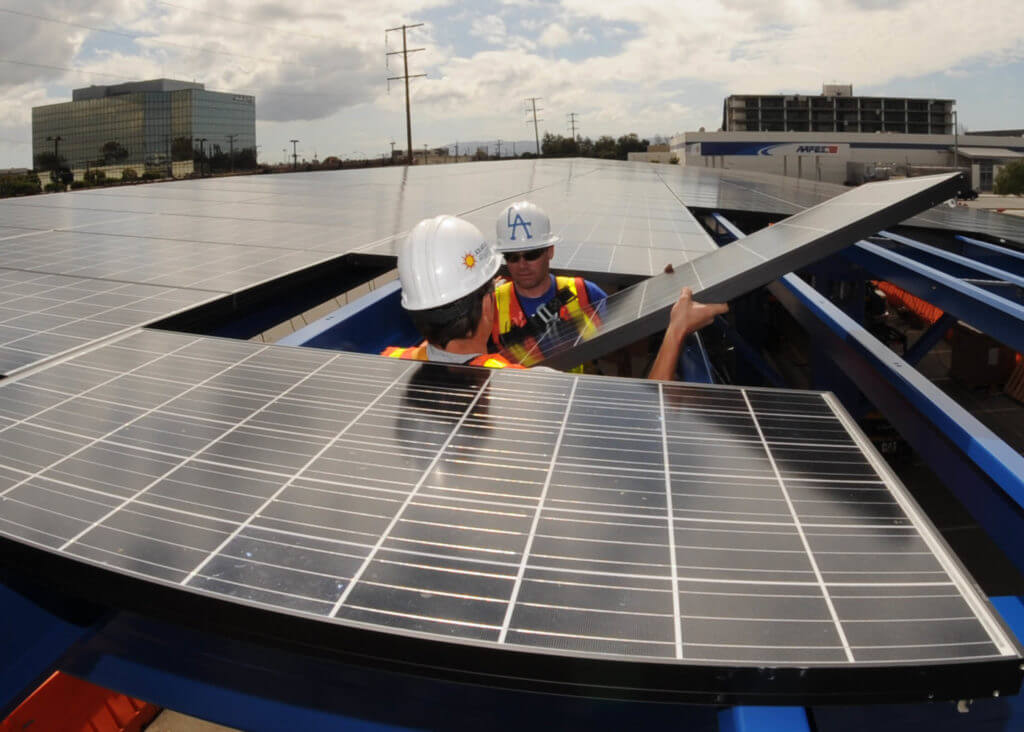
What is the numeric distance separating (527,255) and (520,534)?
11.5 ft

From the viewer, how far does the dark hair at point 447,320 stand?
321 cm

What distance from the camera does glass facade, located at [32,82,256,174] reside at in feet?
321

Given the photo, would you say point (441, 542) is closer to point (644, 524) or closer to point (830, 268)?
point (644, 524)

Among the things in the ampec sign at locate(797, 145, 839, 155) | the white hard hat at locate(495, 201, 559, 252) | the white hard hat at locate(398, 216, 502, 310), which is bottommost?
the white hard hat at locate(398, 216, 502, 310)

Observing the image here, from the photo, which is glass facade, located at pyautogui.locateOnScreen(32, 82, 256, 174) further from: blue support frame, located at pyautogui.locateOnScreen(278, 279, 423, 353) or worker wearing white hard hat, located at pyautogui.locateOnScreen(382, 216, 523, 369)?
worker wearing white hard hat, located at pyautogui.locateOnScreen(382, 216, 523, 369)

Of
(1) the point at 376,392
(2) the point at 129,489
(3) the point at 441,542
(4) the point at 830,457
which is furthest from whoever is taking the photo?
(1) the point at 376,392

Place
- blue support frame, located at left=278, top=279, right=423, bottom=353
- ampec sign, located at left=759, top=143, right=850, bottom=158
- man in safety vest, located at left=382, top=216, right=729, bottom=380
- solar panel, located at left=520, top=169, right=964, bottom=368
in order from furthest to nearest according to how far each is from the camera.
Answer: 1. ampec sign, located at left=759, top=143, right=850, bottom=158
2. blue support frame, located at left=278, top=279, right=423, bottom=353
3. man in safety vest, located at left=382, top=216, right=729, bottom=380
4. solar panel, located at left=520, top=169, right=964, bottom=368

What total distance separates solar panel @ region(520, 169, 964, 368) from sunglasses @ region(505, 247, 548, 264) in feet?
2.61

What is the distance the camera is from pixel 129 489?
5.74ft

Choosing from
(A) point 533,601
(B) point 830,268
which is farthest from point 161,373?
(B) point 830,268

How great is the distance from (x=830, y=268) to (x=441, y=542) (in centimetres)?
838

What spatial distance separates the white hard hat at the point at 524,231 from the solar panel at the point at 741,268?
2.69 feet

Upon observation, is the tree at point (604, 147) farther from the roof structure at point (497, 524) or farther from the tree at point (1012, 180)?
the roof structure at point (497, 524)

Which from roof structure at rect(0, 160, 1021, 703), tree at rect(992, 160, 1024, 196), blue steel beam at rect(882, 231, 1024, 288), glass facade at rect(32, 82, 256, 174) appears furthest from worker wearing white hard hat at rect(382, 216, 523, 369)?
glass facade at rect(32, 82, 256, 174)
